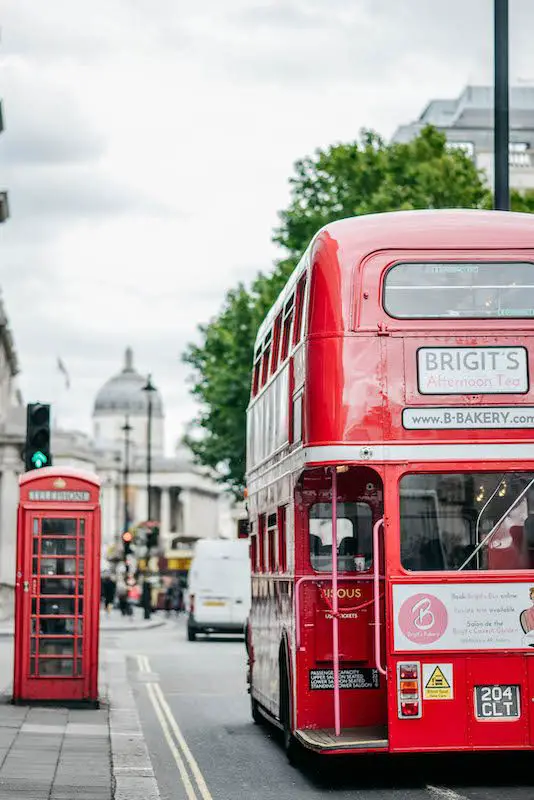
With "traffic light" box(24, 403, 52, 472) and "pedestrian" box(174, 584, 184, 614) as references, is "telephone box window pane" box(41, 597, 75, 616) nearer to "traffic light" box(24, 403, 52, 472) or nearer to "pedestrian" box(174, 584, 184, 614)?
"traffic light" box(24, 403, 52, 472)

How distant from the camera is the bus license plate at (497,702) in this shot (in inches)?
455

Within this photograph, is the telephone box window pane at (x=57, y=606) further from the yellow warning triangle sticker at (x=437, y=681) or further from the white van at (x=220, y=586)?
the white van at (x=220, y=586)

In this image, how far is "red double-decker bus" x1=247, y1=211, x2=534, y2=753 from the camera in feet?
38.0

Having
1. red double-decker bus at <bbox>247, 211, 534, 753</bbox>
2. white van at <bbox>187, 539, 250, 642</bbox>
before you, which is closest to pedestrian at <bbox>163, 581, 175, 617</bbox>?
white van at <bbox>187, 539, 250, 642</bbox>

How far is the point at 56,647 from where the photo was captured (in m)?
17.9

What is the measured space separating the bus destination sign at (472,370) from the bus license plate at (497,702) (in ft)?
6.79

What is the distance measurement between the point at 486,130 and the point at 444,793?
7049cm

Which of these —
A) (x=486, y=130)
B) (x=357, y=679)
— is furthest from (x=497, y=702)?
(x=486, y=130)

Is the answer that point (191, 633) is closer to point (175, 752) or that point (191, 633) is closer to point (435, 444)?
point (175, 752)

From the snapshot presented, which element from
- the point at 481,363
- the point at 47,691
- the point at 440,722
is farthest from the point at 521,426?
the point at 47,691

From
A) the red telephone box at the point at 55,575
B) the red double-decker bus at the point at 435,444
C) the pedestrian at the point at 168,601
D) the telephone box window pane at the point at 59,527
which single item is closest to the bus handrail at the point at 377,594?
the red double-decker bus at the point at 435,444

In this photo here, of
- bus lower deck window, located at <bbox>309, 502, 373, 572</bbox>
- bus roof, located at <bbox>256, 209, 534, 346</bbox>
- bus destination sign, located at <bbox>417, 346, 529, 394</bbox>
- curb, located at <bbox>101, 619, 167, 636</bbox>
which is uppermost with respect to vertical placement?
bus roof, located at <bbox>256, 209, 534, 346</bbox>

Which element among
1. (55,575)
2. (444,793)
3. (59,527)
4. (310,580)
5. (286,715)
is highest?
(59,527)

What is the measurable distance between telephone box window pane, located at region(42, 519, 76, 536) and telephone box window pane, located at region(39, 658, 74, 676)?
137 cm
